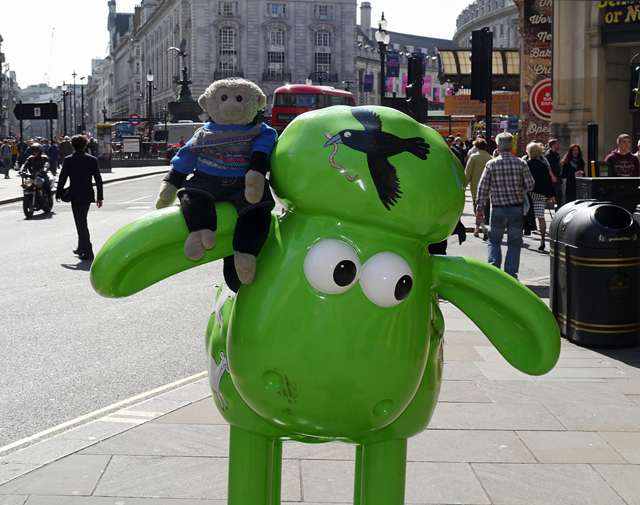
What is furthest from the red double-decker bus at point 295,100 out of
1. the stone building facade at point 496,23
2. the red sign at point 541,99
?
the stone building facade at point 496,23

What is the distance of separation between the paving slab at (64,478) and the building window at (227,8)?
92.8m

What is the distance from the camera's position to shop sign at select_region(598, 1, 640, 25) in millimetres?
17875

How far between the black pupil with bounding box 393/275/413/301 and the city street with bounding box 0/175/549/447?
9.84 feet

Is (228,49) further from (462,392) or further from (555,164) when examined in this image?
(462,392)

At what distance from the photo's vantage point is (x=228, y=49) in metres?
92.0

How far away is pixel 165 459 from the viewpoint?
4.07 metres

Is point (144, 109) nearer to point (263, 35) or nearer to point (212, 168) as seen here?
point (263, 35)

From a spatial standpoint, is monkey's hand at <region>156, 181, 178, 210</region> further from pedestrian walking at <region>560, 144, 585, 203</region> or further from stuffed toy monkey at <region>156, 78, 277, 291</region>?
pedestrian walking at <region>560, 144, 585, 203</region>

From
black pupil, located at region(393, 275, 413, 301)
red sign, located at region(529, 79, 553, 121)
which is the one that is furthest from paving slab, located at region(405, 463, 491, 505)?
red sign, located at region(529, 79, 553, 121)

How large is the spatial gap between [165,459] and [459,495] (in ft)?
5.13

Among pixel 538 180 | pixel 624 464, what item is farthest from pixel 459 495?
pixel 538 180

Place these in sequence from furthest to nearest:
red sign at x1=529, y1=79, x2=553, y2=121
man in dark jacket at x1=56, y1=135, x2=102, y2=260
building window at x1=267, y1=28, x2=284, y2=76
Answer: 1. building window at x1=267, y1=28, x2=284, y2=76
2. red sign at x1=529, y1=79, x2=553, y2=121
3. man in dark jacket at x1=56, y1=135, x2=102, y2=260

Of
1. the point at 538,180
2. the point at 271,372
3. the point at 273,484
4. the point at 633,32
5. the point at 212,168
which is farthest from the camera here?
the point at 633,32

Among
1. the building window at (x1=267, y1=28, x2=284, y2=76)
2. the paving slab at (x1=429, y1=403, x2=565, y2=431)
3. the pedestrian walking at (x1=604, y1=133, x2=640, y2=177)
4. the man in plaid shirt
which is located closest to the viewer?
the paving slab at (x1=429, y1=403, x2=565, y2=431)
